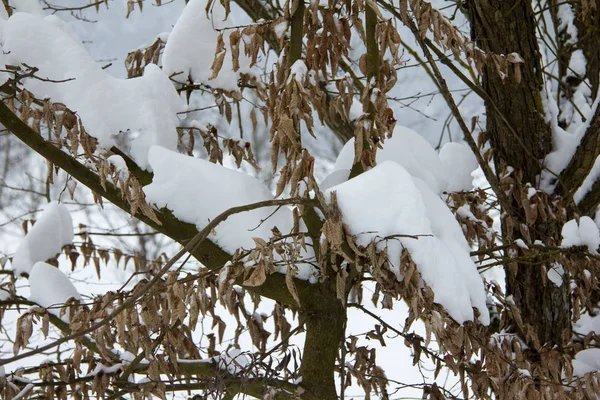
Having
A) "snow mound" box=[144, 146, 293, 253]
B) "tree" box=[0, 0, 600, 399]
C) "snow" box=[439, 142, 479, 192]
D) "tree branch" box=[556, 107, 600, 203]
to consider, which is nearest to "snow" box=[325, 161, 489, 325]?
"tree" box=[0, 0, 600, 399]

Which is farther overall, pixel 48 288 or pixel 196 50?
pixel 48 288

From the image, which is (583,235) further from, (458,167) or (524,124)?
(524,124)

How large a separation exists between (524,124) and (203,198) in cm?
174

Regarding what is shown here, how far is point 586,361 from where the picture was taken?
2.26m

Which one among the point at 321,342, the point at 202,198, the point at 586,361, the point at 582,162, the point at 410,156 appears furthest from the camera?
the point at 582,162

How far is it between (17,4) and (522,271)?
98.4 inches

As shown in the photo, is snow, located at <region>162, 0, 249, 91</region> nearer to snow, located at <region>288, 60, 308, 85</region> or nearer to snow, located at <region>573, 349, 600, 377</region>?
snow, located at <region>288, 60, 308, 85</region>

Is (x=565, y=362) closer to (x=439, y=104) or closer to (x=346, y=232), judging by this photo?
(x=346, y=232)

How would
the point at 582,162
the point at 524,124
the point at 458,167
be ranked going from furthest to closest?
the point at 524,124, the point at 582,162, the point at 458,167

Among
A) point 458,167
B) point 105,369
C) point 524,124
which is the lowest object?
point 105,369

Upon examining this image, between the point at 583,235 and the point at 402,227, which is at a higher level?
the point at 583,235

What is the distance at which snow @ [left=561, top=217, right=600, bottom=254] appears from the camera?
2020 mm

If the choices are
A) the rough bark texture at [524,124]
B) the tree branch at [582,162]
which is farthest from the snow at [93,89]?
the tree branch at [582,162]

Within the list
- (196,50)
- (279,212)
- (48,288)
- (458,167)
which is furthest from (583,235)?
(48,288)
